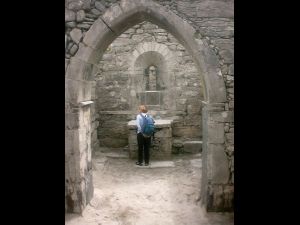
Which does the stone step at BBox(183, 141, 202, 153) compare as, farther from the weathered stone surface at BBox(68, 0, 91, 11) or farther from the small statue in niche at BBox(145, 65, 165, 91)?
the weathered stone surface at BBox(68, 0, 91, 11)

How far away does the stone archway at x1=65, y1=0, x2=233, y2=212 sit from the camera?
13.7 ft

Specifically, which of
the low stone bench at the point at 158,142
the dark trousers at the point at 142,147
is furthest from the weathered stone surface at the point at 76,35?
the low stone bench at the point at 158,142

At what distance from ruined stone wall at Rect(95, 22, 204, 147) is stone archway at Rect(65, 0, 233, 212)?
4.20 m

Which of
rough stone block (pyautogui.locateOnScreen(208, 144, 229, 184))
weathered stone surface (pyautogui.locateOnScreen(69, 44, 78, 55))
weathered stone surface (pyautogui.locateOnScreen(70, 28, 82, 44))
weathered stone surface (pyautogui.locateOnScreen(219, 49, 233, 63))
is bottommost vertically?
rough stone block (pyautogui.locateOnScreen(208, 144, 229, 184))

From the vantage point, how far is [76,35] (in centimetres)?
416

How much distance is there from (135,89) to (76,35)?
189 inches

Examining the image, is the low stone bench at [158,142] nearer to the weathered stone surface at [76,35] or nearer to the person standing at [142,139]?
the person standing at [142,139]

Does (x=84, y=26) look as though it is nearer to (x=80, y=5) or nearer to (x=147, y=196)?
(x=80, y=5)

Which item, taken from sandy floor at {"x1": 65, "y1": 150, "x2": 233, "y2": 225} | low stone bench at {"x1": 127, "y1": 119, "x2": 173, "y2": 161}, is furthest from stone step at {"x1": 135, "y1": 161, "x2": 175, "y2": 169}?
low stone bench at {"x1": 127, "y1": 119, "x2": 173, "y2": 161}

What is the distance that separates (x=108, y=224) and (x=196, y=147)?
471 centimetres

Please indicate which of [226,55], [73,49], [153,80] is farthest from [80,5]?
[153,80]

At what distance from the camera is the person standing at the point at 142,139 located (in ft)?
23.3

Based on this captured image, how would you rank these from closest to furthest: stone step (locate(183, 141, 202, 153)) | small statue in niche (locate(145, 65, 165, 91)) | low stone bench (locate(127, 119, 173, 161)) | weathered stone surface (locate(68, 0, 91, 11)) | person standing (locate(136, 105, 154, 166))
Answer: weathered stone surface (locate(68, 0, 91, 11)) → person standing (locate(136, 105, 154, 166)) → low stone bench (locate(127, 119, 173, 161)) → stone step (locate(183, 141, 202, 153)) → small statue in niche (locate(145, 65, 165, 91))
